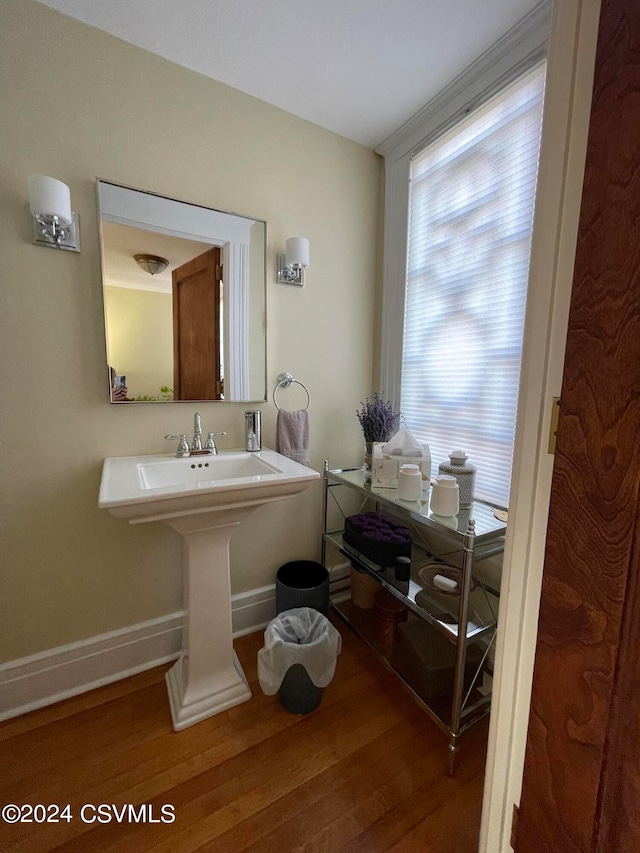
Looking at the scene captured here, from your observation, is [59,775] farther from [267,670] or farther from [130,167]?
[130,167]

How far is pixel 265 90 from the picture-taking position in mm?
1386

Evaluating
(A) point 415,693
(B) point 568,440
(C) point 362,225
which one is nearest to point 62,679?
(A) point 415,693

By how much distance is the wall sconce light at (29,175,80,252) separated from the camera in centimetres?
103

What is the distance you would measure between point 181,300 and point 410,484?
1.14 metres

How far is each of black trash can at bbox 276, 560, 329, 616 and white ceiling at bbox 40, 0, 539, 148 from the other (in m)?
2.03

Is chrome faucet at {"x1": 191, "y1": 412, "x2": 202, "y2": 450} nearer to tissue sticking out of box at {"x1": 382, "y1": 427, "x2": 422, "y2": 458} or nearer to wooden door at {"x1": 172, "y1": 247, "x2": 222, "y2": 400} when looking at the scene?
wooden door at {"x1": 172, "y1": 247, "x2": 222, "y2": 400}

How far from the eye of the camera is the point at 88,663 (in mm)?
1317

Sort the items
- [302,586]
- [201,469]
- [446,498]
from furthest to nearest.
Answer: [302,586], [201,469], [446,498]

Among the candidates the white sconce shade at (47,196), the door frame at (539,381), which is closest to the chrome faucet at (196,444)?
the white sconce shade at (47,196)

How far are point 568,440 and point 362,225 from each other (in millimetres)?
1640

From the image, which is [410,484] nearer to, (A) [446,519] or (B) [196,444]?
(A) [446,519]

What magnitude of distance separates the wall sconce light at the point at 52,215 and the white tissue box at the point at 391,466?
132 centimetres

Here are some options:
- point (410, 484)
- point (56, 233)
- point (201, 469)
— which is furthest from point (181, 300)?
point (410, 484)

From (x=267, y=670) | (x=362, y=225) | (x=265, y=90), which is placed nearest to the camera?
(x=267, y=670)
